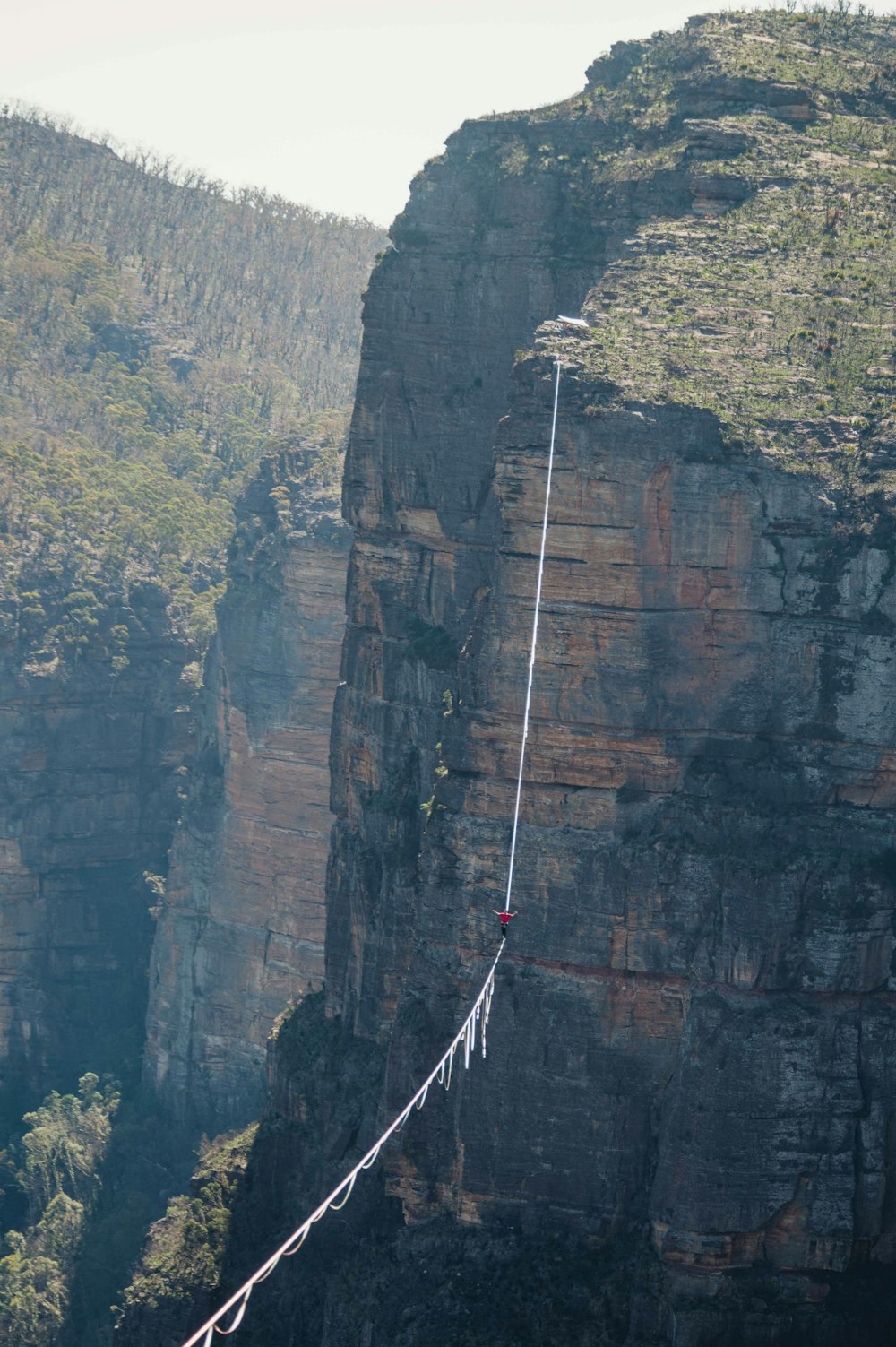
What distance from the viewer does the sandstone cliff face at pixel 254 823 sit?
9719 cm

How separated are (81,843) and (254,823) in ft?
44.0

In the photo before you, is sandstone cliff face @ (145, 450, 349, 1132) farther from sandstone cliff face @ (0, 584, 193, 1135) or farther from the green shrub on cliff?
sandstone cliff face @ (0, 584, 193, 1135)

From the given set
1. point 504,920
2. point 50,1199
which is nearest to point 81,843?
point 50,1199

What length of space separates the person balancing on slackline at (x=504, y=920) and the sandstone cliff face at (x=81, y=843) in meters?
48.0

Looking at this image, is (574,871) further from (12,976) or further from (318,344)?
(318,344)

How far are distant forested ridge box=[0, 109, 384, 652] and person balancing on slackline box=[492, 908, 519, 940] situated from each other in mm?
47366

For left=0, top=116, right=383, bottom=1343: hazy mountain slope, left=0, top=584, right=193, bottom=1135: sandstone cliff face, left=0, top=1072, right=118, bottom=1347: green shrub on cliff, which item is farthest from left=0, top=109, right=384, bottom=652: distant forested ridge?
left=0, top=1072, right=118, bottom=1347: green shrub on cliff

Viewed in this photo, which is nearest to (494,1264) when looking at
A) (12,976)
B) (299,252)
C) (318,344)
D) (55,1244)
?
(55,1244)

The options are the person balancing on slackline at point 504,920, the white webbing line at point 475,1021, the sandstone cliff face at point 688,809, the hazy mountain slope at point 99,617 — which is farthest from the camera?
the hazy mountain slope at point 99,617

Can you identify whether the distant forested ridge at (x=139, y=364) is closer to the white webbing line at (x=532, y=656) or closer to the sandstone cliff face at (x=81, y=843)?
the sandstone cliff face at (x=81, y=843)

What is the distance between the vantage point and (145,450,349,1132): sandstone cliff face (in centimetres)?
9719

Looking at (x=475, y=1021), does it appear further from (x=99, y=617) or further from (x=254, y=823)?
(x=99, y=617)

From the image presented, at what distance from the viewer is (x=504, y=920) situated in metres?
60.6

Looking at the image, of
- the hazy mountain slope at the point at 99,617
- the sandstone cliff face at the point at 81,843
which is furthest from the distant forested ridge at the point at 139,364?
the sandstone cliff face at the point at 81,843
